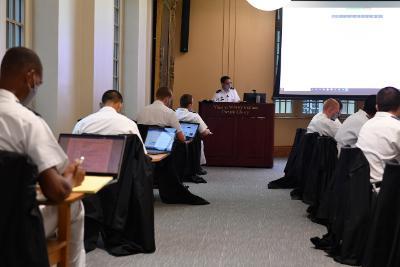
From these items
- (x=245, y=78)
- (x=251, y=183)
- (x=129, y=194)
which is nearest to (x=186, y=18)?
(x=245, y=78)

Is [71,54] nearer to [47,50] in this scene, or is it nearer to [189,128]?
[47,50]

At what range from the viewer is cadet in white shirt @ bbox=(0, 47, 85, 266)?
88.1 inches

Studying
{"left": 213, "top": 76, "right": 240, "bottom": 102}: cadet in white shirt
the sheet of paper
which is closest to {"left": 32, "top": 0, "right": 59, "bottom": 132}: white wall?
the sheet of paper

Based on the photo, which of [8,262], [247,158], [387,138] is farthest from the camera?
[247,158]

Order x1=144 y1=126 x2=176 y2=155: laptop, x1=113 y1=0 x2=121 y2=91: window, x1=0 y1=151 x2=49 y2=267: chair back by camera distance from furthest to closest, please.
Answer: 1. x1=113 y1=0 x2=121 y2=91: window
2. x1=144 y1=126 x2=176 y2=155: laptop
3. x1=0 y1=151 x2=49 y2=267: chair back

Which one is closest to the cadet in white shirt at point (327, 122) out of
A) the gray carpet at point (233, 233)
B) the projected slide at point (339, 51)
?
the gray carpet at point (233, 233)

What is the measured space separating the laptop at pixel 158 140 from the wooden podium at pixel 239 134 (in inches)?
152

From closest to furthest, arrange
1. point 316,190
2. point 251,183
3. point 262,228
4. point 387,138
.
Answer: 1. point 387,138
2. point 262,228
3. point 316,190
4. point 251,183

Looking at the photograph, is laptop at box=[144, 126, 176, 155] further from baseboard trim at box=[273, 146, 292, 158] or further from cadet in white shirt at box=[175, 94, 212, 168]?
baseboard trim at box=[273, 146, 292, 158]

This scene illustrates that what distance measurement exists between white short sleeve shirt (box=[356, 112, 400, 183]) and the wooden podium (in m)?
5.57

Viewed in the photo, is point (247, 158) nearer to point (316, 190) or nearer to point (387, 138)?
point (316, 190)

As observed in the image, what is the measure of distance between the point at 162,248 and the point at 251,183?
3.62 meters

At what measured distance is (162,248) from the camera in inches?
167

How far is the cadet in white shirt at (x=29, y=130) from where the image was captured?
2.24m
